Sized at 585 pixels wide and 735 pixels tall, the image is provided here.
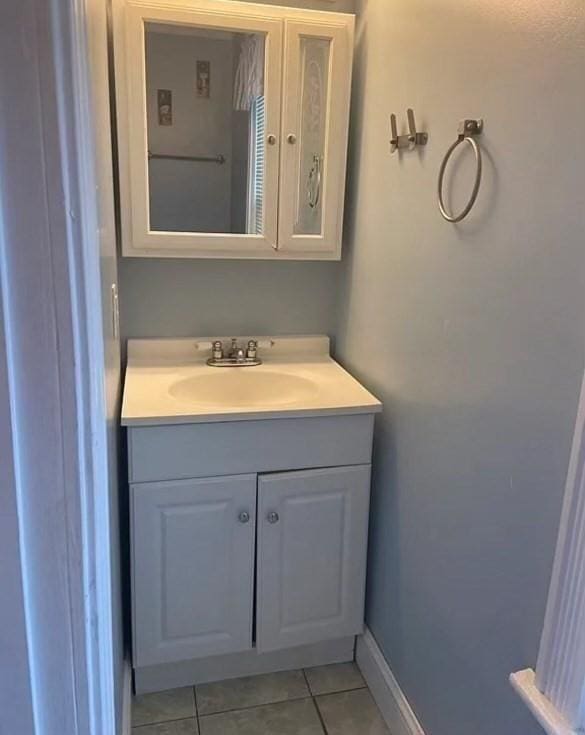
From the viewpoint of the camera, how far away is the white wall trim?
0.87 meters

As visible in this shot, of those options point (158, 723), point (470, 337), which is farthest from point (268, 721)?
point (470, 337)

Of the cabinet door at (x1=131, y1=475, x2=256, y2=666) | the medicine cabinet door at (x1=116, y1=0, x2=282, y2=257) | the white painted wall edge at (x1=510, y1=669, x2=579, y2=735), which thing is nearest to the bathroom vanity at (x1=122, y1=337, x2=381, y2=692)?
the cabinet door at (x1=131, y1=475, x2=256, y2=666)

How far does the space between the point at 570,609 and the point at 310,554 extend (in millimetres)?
875

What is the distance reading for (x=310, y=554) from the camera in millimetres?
1682

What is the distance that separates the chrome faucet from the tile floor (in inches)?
36.8

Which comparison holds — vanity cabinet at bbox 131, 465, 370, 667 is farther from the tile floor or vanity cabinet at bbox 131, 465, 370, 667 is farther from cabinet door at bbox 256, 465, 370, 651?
the tile floor

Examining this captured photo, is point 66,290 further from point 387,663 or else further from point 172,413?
point 387,663

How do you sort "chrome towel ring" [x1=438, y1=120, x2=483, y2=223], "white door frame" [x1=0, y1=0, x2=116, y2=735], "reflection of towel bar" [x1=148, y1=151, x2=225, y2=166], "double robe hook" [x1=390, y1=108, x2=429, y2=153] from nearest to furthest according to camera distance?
"white door frame" [x1=0, y1=0, x2=116, y2=735], "chrome towel ring" [x1=438, y1=120, x2=483, y2=223], "double robe hook" [x1=390, y1=108, x2=429, y2=153], "reflection of towel bar" [x1=148, y1=151, x2=225, y2=166]

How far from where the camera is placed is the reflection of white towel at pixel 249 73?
1.70m

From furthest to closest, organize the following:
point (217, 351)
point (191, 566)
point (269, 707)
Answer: point (217, 351) < point (269, 707) < point (191, 566)

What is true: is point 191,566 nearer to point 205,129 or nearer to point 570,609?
point 570,609

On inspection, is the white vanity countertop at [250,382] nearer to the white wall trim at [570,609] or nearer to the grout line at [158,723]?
the white wall trim at [570,609]

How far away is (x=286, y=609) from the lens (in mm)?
1702

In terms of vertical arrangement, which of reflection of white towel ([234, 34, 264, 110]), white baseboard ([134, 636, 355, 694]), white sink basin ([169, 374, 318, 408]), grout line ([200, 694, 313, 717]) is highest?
reflection of white towel ([234, 34, 264, 110])
